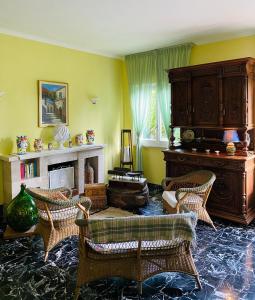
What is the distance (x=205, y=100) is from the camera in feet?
13.9

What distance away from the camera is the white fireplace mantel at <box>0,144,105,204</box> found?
4027mm

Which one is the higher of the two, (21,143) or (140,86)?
(140,86)

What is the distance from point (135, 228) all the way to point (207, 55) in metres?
3.58

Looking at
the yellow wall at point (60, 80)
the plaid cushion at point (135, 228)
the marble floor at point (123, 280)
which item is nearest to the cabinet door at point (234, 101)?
the marble floor at point (123, 280)

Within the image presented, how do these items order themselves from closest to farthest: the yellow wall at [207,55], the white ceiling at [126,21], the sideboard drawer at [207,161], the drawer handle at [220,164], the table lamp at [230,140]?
the white ceiling at [126,21], the sideboard drawer at [207,161], the drawer handle at [220,164], the table lamp at [230,140], the yellow wall at [207,55]

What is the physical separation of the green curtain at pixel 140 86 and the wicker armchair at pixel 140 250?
3.45m

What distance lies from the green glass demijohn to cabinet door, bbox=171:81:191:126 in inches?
98.9

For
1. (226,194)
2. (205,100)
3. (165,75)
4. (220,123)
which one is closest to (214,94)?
(205,100)

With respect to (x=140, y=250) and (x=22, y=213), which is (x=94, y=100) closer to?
(x=22, y=213)

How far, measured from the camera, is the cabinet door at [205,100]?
4.13 metres

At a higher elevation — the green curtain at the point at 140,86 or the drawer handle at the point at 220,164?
the green curtain at the point at 140,86

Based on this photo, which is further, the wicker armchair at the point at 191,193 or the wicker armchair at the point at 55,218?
the wicker armchair at the point at 191,193

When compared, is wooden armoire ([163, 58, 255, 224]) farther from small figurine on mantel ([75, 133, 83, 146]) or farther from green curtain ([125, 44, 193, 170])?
small figurine on mantel ([75, 133, 83, 146])

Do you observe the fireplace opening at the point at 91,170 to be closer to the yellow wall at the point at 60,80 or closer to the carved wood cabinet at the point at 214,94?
the yellow wall at the point at 60,80
